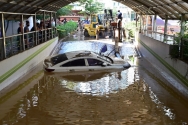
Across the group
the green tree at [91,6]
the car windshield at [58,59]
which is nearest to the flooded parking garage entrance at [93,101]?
the car windshield at [58,59]

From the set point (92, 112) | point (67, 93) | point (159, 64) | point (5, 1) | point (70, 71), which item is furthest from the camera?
point (159, 64)

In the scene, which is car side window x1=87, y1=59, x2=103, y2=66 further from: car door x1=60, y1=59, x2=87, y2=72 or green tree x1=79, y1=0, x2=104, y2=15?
green tree x1=79, y1=0, x2=104, y2=15

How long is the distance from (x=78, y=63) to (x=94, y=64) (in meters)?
0.89

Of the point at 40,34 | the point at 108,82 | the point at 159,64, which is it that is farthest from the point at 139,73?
the point at 40,34

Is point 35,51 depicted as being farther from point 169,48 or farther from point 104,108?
point 104,108

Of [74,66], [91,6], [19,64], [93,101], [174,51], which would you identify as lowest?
[93,101]

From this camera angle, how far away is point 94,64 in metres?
15.8

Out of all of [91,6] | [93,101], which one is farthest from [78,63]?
[91,6]

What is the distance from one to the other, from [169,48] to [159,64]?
8.17 feet

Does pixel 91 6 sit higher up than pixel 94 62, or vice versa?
pixel 91 6

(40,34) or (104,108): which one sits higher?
(40,34)

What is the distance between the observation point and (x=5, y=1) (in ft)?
41.8

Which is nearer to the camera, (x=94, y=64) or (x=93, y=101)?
(x=93, y=101)

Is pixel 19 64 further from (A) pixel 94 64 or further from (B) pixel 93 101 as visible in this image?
(B) pixel 93 101
